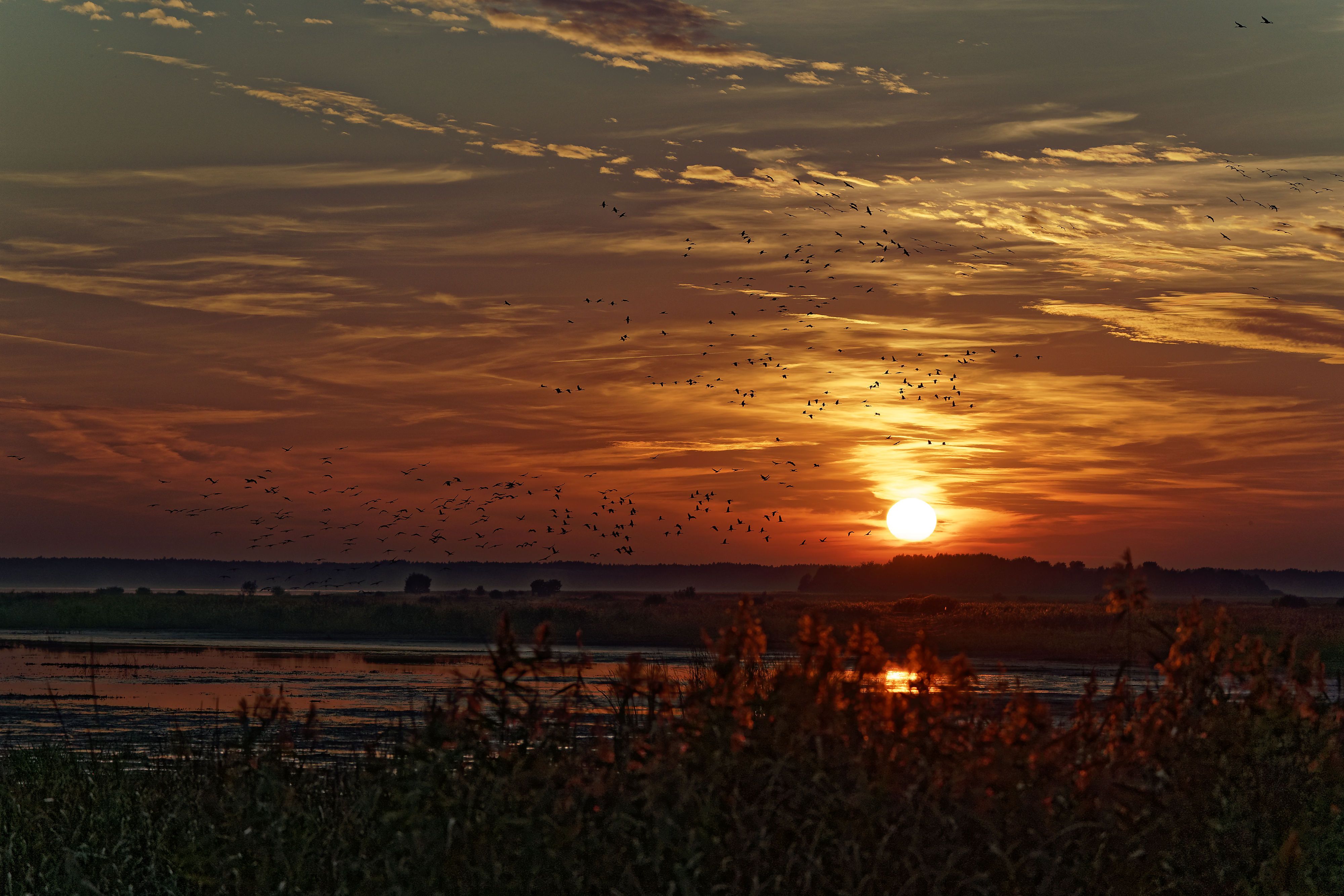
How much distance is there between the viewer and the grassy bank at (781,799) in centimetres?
691

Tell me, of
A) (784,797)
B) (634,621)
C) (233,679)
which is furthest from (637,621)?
(784,797)

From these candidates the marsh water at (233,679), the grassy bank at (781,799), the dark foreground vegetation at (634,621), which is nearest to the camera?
the grassy bank at (781,799)

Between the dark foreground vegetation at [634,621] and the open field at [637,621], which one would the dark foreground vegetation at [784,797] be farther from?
the dark foreground vegetation at [634,621]

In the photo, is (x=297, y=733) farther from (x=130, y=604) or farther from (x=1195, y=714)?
(x=130, y=604)

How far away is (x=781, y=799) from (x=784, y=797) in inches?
2.0

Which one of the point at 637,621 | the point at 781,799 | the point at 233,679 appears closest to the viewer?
the point at 781,799

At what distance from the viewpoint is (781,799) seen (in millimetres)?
6977

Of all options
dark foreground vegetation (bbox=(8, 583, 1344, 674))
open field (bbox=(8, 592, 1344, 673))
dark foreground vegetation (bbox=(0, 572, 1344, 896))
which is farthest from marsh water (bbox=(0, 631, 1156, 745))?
open field (bbox=(8, 592, 1344, 673))

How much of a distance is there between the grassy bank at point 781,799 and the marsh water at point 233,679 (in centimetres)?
51

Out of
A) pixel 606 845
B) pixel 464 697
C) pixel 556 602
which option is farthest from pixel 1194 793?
pixel 556 602

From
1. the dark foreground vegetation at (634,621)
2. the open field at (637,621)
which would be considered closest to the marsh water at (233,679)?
the dark foreground vegetation at (634,621)

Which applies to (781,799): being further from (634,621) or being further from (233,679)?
(634,621)

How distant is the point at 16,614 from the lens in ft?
227

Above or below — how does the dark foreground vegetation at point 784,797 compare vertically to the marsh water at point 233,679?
above
